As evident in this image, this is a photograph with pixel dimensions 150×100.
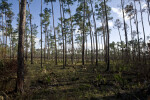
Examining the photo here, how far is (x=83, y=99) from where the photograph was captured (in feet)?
12.6

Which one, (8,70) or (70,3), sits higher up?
(70,3)

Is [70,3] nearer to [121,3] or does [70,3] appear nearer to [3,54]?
[121,3]

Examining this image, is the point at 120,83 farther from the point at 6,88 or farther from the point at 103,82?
the point at 6,88

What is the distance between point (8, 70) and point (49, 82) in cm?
282

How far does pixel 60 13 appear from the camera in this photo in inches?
595

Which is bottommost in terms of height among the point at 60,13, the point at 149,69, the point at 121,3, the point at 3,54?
the point at 149,69

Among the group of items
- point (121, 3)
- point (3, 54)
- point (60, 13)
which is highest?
point (121, 3)

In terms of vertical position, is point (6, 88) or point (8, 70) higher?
point (8, 70)

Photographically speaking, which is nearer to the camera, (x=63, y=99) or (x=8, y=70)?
(x=63, y=99)

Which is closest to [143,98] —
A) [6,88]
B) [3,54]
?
[6,88]

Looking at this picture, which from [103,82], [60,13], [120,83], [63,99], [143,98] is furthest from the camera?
[60,13]

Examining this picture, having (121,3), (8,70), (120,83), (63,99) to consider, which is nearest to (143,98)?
(120,83)

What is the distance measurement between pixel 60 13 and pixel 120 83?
47.1 ft

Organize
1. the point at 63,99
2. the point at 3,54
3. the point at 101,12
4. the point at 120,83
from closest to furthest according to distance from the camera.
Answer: the point at 63,99, the point at 120,83, the point at 3,54, the point at 101,12
